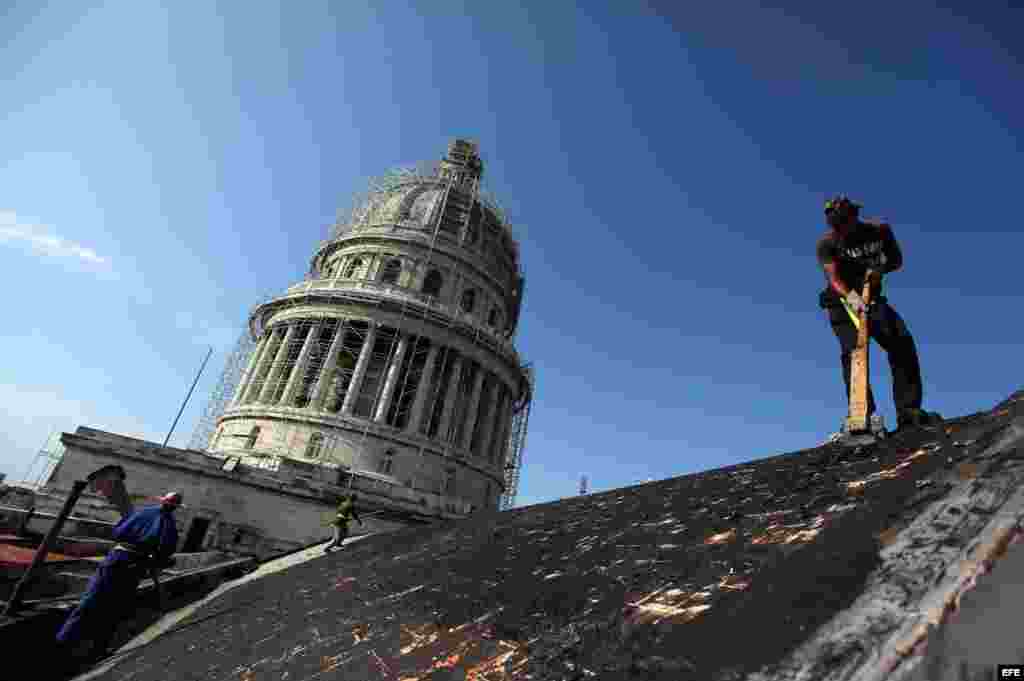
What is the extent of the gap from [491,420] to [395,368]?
8.10 metres

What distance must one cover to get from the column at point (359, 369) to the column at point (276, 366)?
4.85 metres

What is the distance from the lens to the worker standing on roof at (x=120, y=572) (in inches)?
246

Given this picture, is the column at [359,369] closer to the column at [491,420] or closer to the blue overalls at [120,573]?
the column at [491,420]

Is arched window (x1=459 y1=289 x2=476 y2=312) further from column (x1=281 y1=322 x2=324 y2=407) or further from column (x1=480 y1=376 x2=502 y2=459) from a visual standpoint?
column (x1=281 y1=322 x2=324 y2=407)

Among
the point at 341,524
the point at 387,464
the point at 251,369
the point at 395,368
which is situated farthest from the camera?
the point at 251,369

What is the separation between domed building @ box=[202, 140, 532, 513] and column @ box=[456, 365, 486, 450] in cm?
8

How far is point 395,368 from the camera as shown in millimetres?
34750

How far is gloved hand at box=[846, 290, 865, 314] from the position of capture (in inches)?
155

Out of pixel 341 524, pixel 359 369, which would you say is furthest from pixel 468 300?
pixel 341 524

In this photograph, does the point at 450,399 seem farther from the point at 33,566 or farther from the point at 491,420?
the point at 33,566

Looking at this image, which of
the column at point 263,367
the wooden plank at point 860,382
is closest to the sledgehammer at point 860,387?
the wooden plank at point 860,382

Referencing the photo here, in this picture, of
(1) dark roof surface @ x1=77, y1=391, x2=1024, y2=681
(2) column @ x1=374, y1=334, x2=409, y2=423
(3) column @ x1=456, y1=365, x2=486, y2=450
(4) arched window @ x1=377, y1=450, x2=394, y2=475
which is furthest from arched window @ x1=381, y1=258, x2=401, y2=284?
(1) dark roof surface @ x1=77, y1=391, x2=1024, y2=681

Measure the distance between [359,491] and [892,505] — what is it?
25.0 meters

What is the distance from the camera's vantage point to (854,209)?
4355mm
